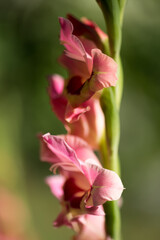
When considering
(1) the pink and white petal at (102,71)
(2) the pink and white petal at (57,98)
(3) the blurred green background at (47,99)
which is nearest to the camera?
(1) the pink and white petal at (102,71)

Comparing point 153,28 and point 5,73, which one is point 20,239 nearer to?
point 5,73

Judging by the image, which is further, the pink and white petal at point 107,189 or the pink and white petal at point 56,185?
the pink and white petal at point 56,185

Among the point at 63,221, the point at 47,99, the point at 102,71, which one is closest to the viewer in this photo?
the point at 102,71

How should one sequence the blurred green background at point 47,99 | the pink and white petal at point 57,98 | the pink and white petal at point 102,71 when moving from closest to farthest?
the pink and white petal at point 102,71
the pink and white petal at point 57,98
the blurred green background at point 47,99

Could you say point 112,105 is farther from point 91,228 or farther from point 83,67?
point 91,228

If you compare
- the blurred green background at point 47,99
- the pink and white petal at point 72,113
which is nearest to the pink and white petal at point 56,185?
the pink and white petal at point 72,113

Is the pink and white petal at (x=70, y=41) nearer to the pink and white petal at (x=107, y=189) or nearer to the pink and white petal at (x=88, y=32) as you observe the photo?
the pink and white petal at (x=88, y=32)

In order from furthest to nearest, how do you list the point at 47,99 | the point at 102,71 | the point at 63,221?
the point at 47,99, the point at 63,221, the point at 102,71

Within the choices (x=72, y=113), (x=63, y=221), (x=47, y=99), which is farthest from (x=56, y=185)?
(x=47, y=99)
